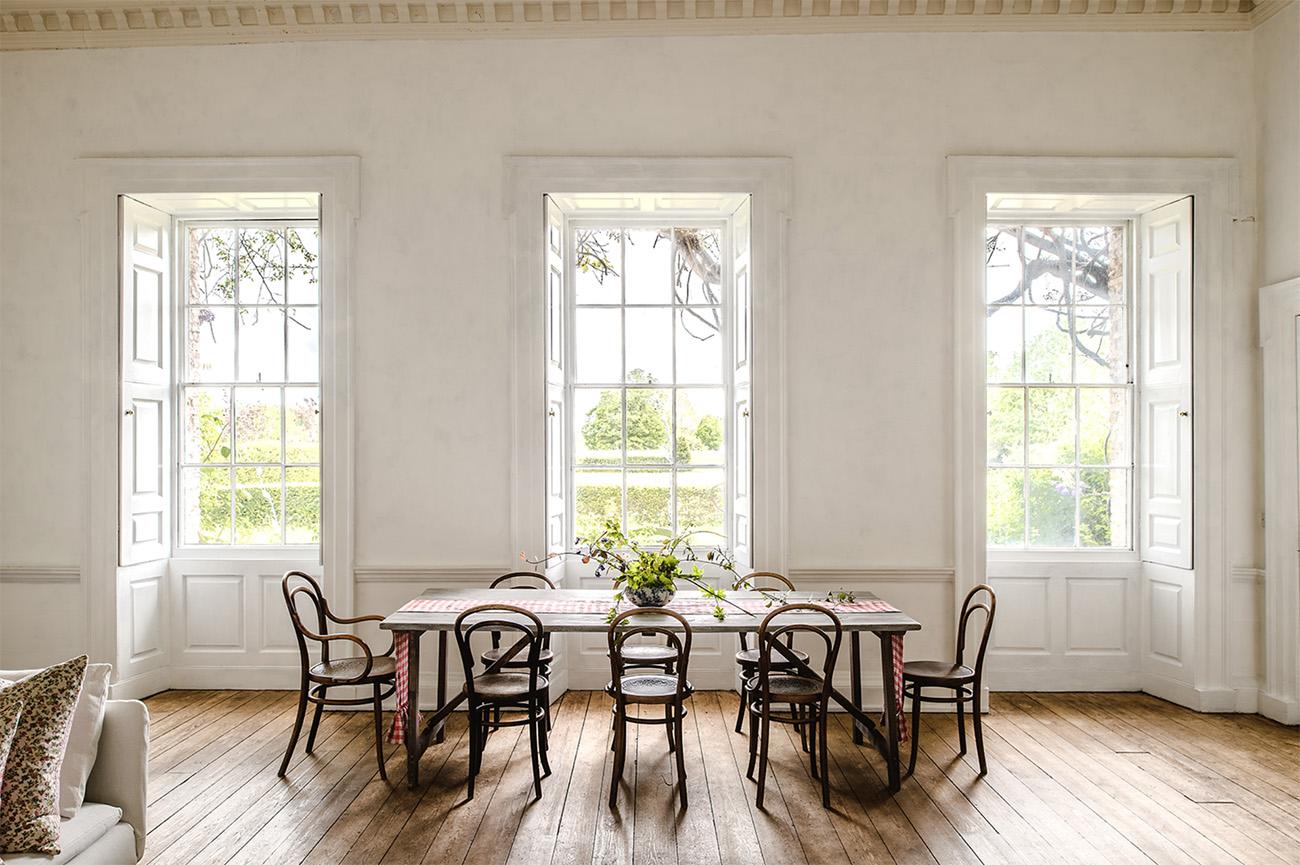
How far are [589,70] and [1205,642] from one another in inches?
194

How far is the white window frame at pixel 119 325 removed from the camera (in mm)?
4566

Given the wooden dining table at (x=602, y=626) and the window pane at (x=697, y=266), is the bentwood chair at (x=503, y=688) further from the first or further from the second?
the window pane at (x=697, y=266)

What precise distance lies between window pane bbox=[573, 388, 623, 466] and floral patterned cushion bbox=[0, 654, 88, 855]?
10.4 feet

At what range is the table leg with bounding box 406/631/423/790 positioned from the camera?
3486 millimetres

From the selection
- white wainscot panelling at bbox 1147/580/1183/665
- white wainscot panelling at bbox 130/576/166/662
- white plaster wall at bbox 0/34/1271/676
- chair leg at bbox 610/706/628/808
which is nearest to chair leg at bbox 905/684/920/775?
white plaster wall at bbox 0/34/1271/676

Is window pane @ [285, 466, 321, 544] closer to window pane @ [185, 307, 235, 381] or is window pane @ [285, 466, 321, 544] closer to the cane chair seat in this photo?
window pane @ [185, 307, 235, 381]

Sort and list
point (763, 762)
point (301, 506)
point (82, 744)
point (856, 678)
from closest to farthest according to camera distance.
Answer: point (82, 744)
point (763, 762)
point (856, 678)
point (301, 506)

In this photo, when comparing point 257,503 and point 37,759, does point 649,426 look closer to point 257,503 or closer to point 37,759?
point 257,503

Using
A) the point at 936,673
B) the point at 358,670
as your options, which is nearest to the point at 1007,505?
the point at 936,673

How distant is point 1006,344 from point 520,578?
3.48 meters

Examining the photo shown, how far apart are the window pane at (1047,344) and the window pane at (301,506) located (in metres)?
4.77

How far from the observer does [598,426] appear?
203 inches

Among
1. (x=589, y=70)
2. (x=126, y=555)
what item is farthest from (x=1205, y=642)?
(x=126, y=555)

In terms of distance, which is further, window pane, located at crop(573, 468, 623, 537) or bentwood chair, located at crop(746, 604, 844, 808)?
window pane, located at crop(573, 468, 623, 537)
